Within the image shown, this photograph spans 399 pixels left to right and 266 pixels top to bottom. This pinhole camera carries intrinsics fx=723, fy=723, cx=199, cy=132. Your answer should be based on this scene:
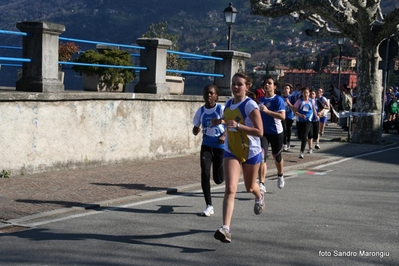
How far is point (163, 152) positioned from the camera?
51.0 feet

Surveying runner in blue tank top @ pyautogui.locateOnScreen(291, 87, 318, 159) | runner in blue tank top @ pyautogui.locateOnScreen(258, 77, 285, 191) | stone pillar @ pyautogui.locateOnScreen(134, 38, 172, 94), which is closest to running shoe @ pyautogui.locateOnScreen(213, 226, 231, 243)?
runner in blue tank top @ pyautogui.locateOnScreen(258, 77, 285, 191)

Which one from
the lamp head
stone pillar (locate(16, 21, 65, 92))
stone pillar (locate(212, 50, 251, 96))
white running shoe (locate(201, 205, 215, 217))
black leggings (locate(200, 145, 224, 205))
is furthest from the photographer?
the lamp head

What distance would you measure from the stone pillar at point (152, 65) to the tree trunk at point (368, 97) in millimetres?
7978

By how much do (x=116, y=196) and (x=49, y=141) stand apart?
261 cm

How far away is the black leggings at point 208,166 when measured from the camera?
9.36 m

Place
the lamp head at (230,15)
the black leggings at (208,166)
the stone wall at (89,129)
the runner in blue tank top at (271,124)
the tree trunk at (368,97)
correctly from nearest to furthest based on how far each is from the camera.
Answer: the black leggings at (208,166)
the runner in blue tank top at (271,124)
the stone wall at (89,129)
the tree trunk at (368,97)
the lamp head at (230,15)

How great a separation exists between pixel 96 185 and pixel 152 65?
4716 mm

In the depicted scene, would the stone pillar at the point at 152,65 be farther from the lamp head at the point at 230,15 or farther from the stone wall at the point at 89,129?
the lamp head at the point at 230,15

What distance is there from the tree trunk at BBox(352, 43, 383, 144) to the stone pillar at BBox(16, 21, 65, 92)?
36.9 feet

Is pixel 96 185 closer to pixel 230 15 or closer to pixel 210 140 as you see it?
pixel 210 140

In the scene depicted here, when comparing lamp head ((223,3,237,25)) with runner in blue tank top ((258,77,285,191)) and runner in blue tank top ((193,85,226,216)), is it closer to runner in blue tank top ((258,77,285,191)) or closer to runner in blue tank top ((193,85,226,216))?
runner in blue tank top ((258,77,285,191))

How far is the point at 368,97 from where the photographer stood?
2156 cm

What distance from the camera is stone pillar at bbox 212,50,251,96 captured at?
1795 centimetres

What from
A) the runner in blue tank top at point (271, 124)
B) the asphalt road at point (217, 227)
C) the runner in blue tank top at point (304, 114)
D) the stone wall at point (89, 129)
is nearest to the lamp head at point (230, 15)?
the runner in blue tank top at point (304, 114)
